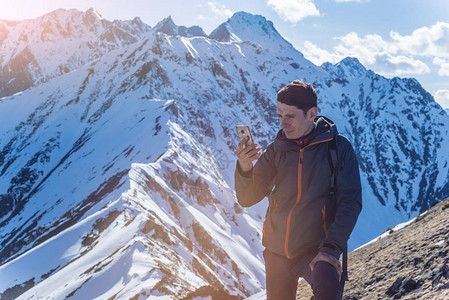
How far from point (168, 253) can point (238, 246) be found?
2219 inches

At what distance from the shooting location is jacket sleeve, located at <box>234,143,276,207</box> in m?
5.40

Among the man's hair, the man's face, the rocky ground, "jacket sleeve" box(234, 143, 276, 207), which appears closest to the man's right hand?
"jacket sleeve" box(234, 143, 276, 207)

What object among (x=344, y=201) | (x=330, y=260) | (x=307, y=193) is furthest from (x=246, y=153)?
(x=330, y=260)

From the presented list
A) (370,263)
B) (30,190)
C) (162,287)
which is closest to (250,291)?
(162,287)

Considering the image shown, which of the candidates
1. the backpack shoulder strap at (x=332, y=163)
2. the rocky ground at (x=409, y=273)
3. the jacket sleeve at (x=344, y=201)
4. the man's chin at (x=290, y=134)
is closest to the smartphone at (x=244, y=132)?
the man's chin at (x=290, y=134)

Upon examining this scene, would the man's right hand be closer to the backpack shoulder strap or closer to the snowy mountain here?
the backpack shoulder strap

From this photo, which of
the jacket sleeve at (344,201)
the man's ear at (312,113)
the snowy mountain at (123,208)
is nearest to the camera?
the jacket sleeve at (344,201)

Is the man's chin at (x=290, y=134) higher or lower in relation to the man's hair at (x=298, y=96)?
lower

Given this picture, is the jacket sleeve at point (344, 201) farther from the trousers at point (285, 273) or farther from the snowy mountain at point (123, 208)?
the snowy mountain at point (123, 208)

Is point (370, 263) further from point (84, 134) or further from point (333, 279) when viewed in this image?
point (84, 134)

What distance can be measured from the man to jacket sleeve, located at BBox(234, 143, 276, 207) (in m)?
0.02

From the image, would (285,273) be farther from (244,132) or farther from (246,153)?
(244,132)

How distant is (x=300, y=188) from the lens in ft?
17.0

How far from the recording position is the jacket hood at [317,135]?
5.11 meters
